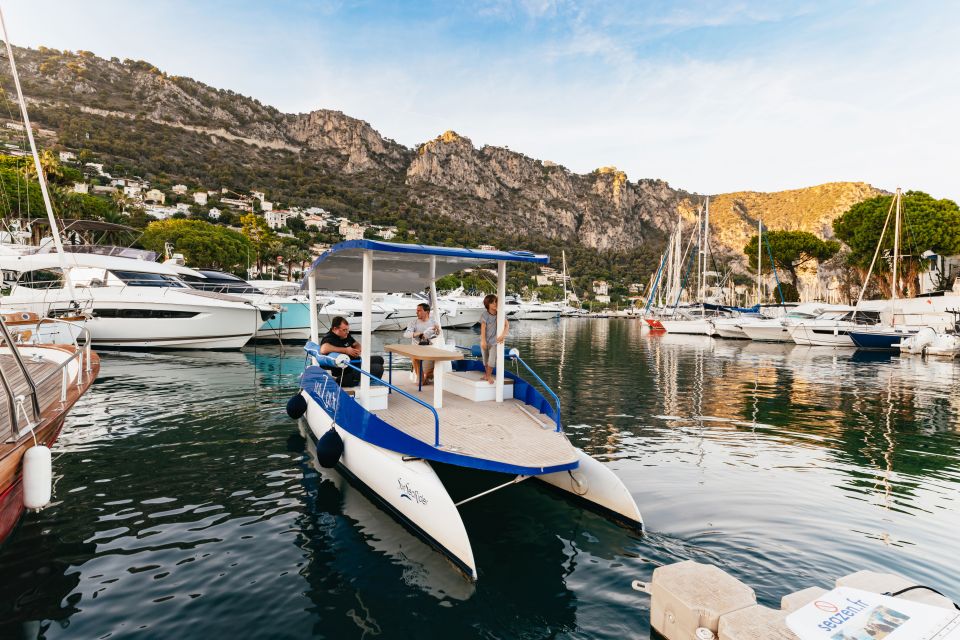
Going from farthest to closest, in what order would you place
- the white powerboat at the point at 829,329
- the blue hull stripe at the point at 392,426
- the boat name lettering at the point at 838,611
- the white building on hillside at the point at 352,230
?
the white building on hillside at the point at 352,230 < the white powerboat at the point at 829,329 < the blue hull stripe at the point at 392,426 < the boat name lettering at the point at 838,611

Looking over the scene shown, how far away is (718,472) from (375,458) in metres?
6.10

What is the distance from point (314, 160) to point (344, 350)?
184 m

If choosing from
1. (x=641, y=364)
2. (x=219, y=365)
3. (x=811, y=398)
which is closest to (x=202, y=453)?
(x=219, y=365)

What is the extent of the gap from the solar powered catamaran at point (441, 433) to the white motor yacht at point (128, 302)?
55.9 ft

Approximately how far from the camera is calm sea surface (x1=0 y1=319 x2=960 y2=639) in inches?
182

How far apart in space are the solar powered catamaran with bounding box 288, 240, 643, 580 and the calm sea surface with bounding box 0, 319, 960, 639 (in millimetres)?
361

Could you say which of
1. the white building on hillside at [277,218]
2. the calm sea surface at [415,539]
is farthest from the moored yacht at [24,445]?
the white building on hillside at [277,218]

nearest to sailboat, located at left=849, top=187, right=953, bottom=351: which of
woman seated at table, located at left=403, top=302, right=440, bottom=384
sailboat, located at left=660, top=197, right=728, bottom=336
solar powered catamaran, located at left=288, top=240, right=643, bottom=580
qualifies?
sailboat, located at left=660, top=197, right=728, bottom=336

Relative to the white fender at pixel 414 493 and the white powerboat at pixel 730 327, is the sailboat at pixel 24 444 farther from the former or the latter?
the white powerboat at pixel 730 327

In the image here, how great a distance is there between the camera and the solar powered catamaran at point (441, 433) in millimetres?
5758

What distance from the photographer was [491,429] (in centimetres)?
681

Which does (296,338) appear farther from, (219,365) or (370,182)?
(370,182)

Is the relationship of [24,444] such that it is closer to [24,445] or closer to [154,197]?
[24,445]

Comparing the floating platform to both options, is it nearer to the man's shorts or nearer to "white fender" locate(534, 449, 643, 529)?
"white fender" locate(534, 449, 643, 529)
